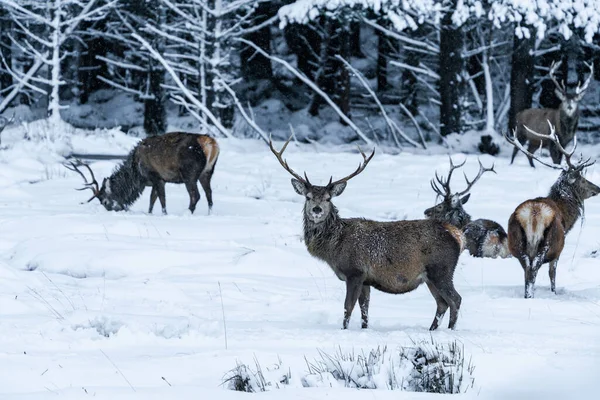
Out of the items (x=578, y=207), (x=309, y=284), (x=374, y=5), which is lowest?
(x=309, y=284)

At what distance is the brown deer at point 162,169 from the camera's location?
13242 millimetres

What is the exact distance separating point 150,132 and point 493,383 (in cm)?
2037

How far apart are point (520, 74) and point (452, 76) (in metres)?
1.54

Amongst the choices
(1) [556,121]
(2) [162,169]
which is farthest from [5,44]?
(2) [162,169]

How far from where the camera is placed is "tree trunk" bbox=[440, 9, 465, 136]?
20.3 m

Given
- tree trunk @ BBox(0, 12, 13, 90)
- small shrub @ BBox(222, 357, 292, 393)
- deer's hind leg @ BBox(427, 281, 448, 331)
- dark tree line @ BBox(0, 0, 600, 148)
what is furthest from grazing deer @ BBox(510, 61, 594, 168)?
tree trunk @ BBox(0, 12, 13, 90)

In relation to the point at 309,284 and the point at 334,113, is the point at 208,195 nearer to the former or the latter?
the point at 309,284

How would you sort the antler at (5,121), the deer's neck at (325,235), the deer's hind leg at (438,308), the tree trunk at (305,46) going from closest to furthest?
the deer's hind leg at (438,308), the deer's neck at (325,235), the antler at (5,121), the tree trunk at (305,46)

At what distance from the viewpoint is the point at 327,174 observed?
1695 cm

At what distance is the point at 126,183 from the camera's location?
13.8m

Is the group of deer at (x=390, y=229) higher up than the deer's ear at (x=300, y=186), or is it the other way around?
the deer's ear at (x=300, y=186)

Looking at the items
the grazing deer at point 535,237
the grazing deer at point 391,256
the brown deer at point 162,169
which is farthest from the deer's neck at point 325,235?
the brown deer at point 162,169

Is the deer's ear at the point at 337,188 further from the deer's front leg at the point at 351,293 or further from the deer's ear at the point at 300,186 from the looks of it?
the deer's front leg at the point at 351,293

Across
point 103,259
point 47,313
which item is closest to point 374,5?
point 103,259
